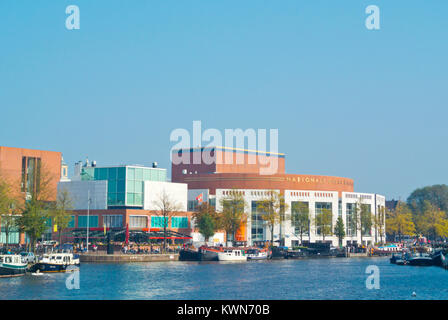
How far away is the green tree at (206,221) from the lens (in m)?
143

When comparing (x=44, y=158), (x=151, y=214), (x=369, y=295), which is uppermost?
(x=44, y=158)

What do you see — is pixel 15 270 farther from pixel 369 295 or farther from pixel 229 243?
pixel 229 243

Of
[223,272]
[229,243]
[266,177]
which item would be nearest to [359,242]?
[266,177]

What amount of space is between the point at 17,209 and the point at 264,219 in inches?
2304

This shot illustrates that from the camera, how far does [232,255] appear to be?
12938cm

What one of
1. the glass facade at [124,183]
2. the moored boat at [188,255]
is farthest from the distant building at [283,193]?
the moored boat at [188,255]

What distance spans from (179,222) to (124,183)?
16.6m

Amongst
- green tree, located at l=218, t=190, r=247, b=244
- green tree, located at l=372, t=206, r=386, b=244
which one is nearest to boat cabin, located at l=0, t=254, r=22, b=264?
green tree, located at l=218, t=190, r=247, b=244

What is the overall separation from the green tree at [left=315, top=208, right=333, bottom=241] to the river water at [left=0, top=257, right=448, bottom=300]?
70.9 meters

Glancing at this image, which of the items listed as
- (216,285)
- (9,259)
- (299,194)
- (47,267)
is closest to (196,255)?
(47,267)

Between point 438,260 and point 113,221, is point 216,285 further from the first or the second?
point 113,221

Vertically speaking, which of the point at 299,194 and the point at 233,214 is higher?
the point at 299,194

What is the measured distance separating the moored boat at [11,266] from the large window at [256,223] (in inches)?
3473
